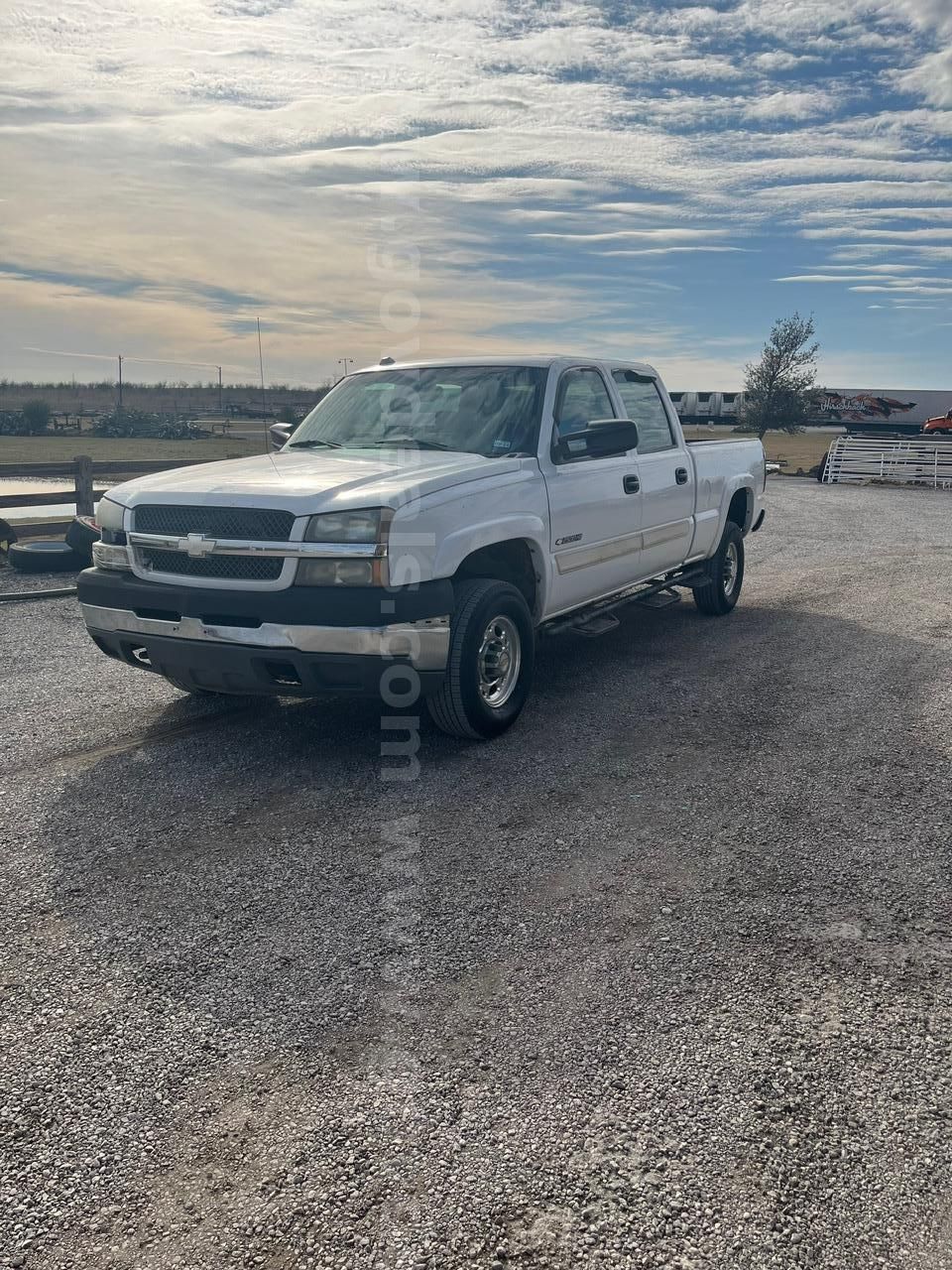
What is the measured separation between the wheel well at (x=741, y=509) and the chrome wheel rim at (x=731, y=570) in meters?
0.26

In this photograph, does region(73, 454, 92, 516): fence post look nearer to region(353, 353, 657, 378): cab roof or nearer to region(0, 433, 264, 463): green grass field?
region(353, 353, 657, 378): cab roof

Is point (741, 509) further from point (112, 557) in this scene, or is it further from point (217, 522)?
point (112, 557)

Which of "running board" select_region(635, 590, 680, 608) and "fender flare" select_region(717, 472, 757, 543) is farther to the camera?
"fender flare" select_region(717, 472, 757, 543)

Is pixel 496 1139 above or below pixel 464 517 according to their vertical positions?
below

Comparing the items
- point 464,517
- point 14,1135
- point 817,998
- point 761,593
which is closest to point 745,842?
point 817,998

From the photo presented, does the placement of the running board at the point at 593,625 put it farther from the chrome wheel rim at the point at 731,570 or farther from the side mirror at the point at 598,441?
the chrome wheel rim at the point at 731,570

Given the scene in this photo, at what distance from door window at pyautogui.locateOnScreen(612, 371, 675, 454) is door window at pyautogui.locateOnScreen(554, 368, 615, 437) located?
0.29 metres

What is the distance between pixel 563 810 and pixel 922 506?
20392 mm

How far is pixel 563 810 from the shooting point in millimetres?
4648

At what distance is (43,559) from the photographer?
11.3 metres

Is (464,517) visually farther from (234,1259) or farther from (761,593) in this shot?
(761,593)

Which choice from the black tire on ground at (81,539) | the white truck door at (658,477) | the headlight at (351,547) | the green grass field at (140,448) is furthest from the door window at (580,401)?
the green grass field at (140,448)

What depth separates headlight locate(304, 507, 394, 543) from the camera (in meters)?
4.78

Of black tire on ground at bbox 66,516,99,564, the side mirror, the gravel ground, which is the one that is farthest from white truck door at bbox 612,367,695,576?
black tire on ground at bbox 66,516,99,564
